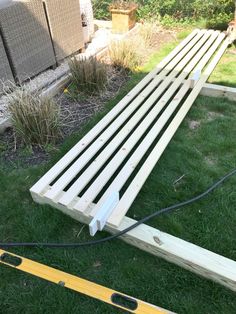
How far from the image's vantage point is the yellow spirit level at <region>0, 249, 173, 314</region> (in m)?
1.50

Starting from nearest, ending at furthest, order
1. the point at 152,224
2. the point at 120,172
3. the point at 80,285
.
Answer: the point at 80,285, the point at 152,224, the point at 120,172

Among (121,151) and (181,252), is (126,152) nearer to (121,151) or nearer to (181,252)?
(121,151)

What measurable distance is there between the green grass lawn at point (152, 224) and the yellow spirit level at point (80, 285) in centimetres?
4

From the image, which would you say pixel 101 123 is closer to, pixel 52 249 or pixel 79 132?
pixel 79 132

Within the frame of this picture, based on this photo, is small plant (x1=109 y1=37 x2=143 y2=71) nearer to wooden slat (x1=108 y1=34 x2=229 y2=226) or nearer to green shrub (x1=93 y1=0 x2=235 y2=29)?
wooden slat (x1=108 y1=34 x2=229 y2=226)

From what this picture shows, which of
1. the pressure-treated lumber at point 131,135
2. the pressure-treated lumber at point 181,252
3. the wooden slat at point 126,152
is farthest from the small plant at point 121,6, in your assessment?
the pressure-treated lumber at point 181,252

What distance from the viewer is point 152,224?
1.93 m

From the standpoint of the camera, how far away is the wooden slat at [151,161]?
72.6 inches

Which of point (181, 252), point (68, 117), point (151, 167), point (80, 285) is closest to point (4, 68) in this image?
point (68, 117)

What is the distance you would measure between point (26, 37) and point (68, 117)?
0.93 metres

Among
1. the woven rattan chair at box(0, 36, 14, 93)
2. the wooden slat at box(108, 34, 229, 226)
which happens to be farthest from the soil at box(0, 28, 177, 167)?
the wooden slat at box(108, 34, 229, 226)

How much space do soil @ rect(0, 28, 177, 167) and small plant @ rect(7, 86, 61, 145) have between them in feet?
0.32

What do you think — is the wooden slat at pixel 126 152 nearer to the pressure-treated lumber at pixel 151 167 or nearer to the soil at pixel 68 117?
the pressure-treated lumber at pixel 151 167

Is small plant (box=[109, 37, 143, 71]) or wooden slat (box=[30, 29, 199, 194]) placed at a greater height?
small plant (box=[109, 37, 143, 71])
